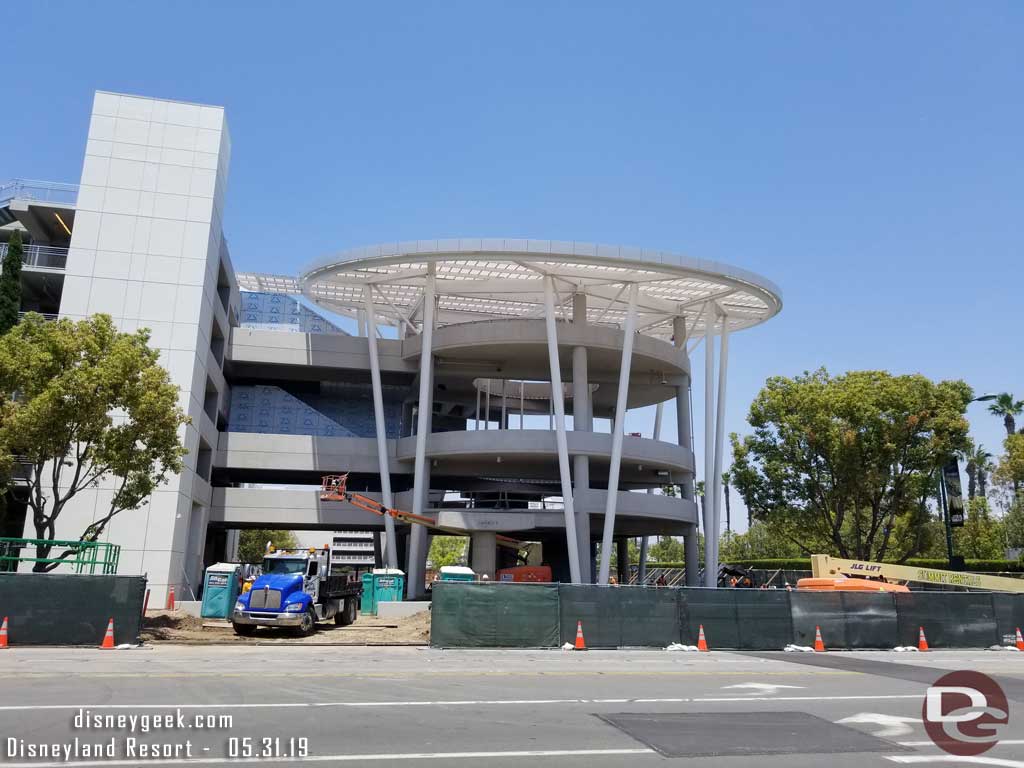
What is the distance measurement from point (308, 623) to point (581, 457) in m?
20.4

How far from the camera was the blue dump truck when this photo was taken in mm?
23938

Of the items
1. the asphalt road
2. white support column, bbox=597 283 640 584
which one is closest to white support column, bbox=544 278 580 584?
white support column, bbox=597 283 640 584

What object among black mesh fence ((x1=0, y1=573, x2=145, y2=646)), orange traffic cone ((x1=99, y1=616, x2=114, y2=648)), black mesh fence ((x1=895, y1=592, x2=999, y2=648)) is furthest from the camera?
black mesh fence ((x1=895, y1=592, x2=999, y2=648))

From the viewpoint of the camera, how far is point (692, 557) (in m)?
47.1

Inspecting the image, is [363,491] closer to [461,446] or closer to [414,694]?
[461,446]

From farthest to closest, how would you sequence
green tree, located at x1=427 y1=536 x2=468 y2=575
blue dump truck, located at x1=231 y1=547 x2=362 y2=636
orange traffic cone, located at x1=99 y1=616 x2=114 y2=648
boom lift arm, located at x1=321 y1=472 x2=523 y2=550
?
1. green tree, located at x1=427 y1=536 x2=468 y2=575
2. boom lift arm, located at x1=321 y1=472 x2=523 y2=550
3. blue dump truck, located at x1=231 y1=547 x2=362 y2=636
4. orange traffic cone, located at x1=99 y1=616 x2=114 y2=648

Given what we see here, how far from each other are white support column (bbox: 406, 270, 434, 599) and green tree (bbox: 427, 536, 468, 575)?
220 ft

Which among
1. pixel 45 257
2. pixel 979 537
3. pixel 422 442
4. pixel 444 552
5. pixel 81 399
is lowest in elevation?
pixel 444 552

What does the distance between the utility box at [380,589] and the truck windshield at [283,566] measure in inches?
476

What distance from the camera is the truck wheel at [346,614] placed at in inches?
1141

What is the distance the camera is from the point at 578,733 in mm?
9406

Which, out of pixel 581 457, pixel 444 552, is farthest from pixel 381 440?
pixel 444 552

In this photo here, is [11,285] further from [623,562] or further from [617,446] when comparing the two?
[623,562]

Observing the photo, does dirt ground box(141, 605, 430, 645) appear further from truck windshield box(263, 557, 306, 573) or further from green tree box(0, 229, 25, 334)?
green tree box(0, 229, 25, 334)
